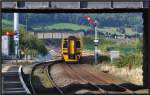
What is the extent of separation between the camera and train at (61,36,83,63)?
50.9 metres

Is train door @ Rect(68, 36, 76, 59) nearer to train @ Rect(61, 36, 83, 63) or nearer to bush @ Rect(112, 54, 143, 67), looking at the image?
train @ Rect(61, 36, 83, 63)

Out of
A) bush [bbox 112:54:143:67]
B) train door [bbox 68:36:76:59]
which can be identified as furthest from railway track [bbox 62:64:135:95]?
train door [bbox 68:36:76:59]

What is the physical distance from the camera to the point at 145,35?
21.3 m

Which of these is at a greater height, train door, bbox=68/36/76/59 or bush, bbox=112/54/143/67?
train door, bbox=68/36/76/59

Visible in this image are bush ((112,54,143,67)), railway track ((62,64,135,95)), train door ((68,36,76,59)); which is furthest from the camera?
train door ((68,36,76,59))

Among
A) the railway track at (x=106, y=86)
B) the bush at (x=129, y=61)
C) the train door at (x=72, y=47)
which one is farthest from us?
the train door at (x=72, y=47)

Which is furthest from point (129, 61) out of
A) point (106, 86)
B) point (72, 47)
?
point (106, 86)

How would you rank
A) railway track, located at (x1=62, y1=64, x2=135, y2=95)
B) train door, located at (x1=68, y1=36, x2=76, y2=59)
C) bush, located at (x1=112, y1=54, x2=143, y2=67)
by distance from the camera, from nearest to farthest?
railway track, located at (x1=62, y1=64, x2=135, y2=95) → bush, located at (x1=112, y1=54, x2=143, y2=67) → train door, located at (x1=68, y1=36, x2=76, y2=59)

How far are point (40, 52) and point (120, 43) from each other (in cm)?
1135

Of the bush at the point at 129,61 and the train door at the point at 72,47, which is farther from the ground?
the train door at the point at 72,47

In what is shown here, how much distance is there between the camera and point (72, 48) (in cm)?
5109

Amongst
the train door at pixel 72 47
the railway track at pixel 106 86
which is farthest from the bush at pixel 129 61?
the railway track at pixel 106 86

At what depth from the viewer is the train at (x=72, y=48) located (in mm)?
50875

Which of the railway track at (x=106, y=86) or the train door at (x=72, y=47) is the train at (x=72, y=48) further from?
the railway track at (x=106, y=86)
